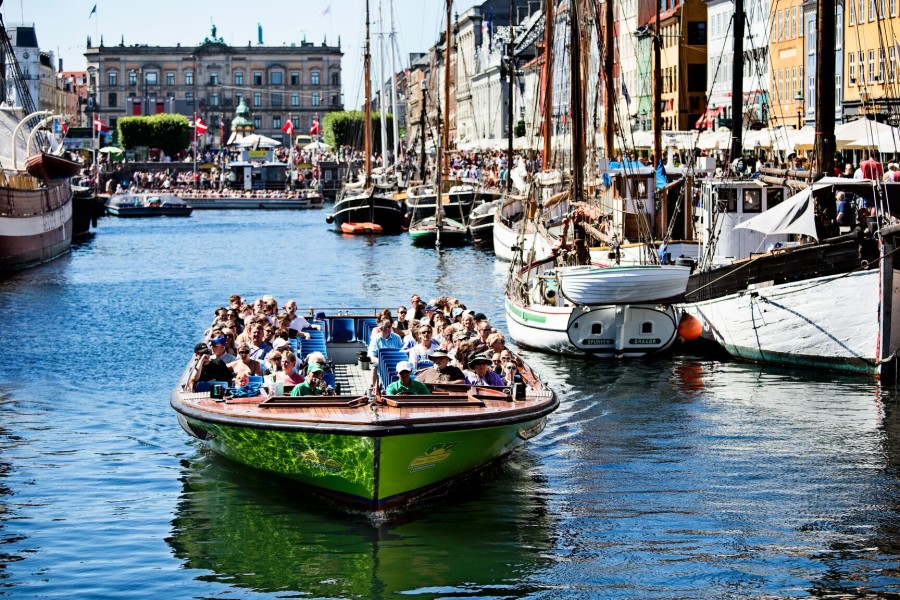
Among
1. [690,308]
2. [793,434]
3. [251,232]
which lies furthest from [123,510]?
[251,232]

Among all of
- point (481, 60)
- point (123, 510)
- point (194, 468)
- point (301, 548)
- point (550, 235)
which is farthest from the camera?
point (481, 60)

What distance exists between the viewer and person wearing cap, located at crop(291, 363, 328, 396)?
20828 millimetres

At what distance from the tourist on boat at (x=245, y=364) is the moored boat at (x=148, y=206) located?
9765 centimetres

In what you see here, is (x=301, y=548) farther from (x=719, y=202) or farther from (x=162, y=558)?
(x=719, y=202)

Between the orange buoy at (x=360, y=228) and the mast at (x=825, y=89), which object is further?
the orange buoy at (x=360, y=228)

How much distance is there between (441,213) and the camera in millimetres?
81625

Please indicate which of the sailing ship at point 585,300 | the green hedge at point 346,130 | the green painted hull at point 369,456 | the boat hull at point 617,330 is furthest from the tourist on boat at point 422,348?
the green hedge at point 346,130

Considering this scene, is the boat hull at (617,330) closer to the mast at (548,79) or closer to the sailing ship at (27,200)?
the mast at (548,79)

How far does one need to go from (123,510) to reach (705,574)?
816cm

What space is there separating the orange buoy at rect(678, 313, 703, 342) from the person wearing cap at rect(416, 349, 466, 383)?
14.1 meters

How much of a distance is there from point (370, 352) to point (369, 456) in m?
7.81

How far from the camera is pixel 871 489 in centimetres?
2198

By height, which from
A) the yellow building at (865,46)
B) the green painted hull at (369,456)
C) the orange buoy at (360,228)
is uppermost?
the yellow building at (865,46)

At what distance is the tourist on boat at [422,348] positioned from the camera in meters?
24.6
